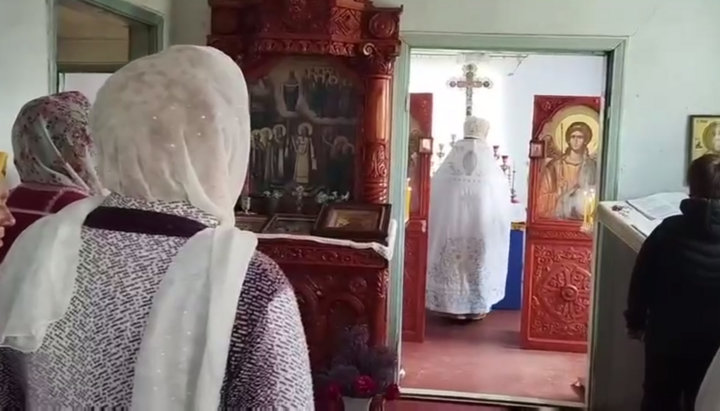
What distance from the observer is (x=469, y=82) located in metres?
6.95

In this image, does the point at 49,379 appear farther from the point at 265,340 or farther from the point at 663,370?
the point at 663,370

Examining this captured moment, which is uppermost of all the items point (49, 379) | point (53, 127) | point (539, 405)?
point (53, 127)

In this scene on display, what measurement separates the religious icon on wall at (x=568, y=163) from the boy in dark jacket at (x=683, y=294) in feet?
8.04

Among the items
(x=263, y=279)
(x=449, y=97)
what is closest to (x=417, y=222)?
(x=449, y=97)

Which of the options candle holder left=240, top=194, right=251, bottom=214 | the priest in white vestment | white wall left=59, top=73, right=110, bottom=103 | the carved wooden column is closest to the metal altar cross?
the priest in white vestment

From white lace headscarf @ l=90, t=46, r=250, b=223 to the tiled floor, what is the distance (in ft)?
11.2

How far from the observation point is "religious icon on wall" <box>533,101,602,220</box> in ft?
17.4

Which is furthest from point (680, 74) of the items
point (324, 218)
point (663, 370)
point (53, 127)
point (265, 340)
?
point (265, 340)

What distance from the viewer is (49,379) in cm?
115

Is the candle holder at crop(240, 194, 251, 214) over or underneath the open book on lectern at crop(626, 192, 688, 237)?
underneath

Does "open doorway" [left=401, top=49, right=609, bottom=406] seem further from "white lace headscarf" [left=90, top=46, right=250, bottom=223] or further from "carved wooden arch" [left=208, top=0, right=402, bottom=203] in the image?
"white lace headscarf" [left=90, top=46, right=250, bottom=223]

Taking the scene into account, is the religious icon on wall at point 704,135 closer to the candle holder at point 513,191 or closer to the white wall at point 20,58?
the white wall at point 20,58

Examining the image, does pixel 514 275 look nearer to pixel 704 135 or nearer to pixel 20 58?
pixel 704 135

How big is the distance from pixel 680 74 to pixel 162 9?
7.83 ft
